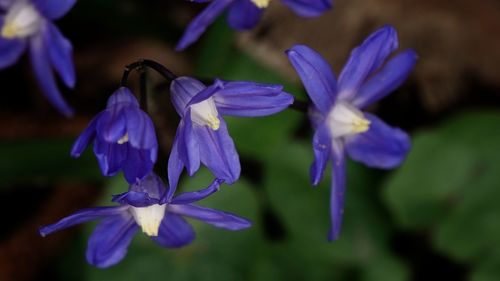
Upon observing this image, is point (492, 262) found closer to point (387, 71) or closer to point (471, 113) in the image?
point (471, 113)

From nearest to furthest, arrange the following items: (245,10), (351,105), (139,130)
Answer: (139,130)
(351,105)
(245,10)

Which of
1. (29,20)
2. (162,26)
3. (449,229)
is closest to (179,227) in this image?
(29,20)

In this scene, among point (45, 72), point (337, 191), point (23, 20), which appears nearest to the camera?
point (337, 191)

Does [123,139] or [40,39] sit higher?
[123,139]

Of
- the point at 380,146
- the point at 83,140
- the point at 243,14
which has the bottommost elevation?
the point at 380,146

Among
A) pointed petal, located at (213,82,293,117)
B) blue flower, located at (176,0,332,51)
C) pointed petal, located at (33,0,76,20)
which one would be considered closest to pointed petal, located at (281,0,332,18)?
Result: blue flower, located at (176,0,332,51)

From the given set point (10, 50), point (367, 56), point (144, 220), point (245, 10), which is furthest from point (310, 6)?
point (10, 50)

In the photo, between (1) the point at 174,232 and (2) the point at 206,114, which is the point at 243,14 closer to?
(2) the point at 206,114

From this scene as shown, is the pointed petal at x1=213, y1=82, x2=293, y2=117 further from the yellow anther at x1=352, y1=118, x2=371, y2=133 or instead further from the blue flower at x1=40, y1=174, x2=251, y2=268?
the yellow anther at x1=352, y1=118, x2=371, y2=133

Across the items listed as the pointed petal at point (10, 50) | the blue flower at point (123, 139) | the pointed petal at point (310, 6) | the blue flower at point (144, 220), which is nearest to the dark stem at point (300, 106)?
the pointed petal at point (310, 6)
